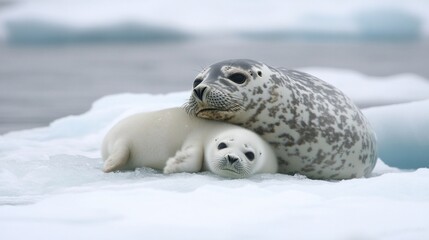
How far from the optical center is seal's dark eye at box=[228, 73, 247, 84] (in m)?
4.63

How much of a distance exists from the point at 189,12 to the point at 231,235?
15.7 meters

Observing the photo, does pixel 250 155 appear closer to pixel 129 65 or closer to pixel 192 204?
pixel 192 204

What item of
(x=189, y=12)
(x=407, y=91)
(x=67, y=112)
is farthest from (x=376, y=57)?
(x=67, y=112)

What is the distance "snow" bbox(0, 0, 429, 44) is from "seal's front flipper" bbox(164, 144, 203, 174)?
11969 millimetres

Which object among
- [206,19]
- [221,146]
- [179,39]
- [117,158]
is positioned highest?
[221,146]

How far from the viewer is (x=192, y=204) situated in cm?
337

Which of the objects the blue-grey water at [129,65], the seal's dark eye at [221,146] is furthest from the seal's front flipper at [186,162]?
the blue-grey water at [129,65]

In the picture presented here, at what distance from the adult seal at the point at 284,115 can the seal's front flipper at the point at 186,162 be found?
0.30m

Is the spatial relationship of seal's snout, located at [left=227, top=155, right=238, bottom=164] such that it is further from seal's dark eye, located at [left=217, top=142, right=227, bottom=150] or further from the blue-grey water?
the blue-grey water

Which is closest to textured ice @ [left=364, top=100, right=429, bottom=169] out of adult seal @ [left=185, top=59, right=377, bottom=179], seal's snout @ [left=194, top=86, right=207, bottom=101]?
adult seal @ [left=185, top=59, right=377, bottom=179]

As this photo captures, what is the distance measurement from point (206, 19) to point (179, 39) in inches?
95.7

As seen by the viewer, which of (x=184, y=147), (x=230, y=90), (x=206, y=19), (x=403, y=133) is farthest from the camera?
(x=206, y=19)

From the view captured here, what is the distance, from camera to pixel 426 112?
5.77m

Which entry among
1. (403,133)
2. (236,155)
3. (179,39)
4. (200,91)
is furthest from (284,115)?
(179,39)
